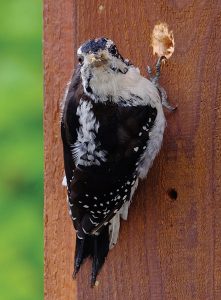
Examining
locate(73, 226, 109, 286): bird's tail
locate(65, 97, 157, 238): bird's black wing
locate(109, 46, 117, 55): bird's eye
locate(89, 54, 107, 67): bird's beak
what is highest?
locate(109, 46, 117, 55): bird's eye

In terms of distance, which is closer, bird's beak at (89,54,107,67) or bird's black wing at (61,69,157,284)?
bird's beak at (89,54,107,67)

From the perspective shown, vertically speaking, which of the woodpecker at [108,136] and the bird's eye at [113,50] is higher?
the bird's eye at [113,50]

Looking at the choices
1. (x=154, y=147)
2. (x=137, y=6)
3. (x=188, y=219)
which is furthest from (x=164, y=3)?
(x=188, y=219)

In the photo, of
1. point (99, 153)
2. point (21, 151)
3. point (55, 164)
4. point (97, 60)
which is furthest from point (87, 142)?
point (21, 151)

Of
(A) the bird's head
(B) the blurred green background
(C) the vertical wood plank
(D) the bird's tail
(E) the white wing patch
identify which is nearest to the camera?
(A) the bird's head

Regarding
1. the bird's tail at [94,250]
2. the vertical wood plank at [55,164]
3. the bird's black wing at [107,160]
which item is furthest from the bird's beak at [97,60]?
the bird's tail at [94,250]

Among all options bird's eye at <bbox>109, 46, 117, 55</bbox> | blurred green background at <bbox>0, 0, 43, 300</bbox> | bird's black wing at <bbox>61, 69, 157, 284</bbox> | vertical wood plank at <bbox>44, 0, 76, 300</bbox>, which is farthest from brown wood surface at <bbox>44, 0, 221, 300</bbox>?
blurred green background at <bbox>0, 0, 43, 300</bbox>

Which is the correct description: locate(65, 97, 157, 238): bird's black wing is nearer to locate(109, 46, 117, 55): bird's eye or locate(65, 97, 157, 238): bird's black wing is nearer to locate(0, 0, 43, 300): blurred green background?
locate(109, 46, 117, 55): bird's eye

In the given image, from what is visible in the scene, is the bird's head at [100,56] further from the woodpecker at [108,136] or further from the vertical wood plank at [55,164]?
the vertical wood plank at [55,164]
